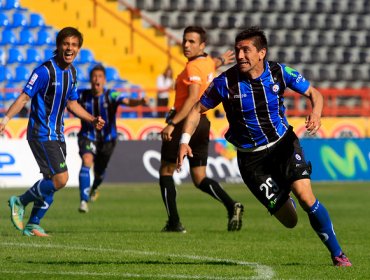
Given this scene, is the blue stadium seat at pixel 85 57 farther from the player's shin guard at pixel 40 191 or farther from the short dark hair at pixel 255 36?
the short dark hair at pixel 255 36

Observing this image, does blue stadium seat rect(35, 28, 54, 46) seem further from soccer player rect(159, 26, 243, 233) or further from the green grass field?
soccer player rect(159, 26, 243, 233)

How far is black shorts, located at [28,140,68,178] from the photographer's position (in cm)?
1121

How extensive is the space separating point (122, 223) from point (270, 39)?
19208 mm

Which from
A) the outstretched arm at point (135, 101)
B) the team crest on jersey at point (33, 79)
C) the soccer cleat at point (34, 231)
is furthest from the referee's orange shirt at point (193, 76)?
the outstretched arm at point (135, 101)

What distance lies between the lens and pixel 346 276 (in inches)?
310

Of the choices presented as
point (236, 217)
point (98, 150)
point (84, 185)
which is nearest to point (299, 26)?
point (98, 150)

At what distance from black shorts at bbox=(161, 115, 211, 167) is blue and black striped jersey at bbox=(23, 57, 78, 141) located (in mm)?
1404

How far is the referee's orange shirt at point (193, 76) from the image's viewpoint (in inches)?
471

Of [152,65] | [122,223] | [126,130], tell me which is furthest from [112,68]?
[122,223]

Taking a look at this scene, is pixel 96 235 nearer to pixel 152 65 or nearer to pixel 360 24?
pixel 152 65

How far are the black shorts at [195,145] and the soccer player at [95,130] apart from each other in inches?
145

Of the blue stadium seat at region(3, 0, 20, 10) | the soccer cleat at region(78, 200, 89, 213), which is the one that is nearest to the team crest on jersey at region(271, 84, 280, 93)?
the soccer cleat at region(78, 200, 89, 213)

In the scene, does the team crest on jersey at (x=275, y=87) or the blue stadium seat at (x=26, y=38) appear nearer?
the team crest on jersey at (x=275, y=87)

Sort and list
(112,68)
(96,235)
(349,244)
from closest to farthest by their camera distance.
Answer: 1. (349,244)
2. (96,235)
3. (112,68)
